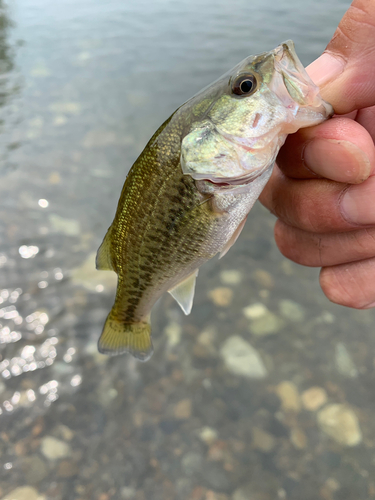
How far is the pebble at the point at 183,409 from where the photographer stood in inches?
116

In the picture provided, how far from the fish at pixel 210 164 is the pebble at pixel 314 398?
188 cm

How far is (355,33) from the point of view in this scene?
4.88ft

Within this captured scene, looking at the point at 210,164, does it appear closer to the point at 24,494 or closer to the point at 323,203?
the point at 323,203

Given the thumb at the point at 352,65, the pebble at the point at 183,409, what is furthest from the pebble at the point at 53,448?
the thumb at the point at 352,65

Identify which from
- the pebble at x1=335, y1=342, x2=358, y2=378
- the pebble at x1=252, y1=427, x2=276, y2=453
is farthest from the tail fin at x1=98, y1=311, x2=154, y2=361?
the pebble at x1=335, y1=342, x2=358, y2=378

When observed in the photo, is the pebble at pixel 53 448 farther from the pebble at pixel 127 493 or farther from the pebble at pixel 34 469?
the pebble at pixel 127 493

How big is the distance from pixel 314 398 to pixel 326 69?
8.47ft

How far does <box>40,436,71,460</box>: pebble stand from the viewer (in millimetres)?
2705

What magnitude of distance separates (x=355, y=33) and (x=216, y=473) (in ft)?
9.38

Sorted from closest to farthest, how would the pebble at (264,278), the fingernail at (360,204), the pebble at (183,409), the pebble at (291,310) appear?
the fingernail at (360,204)
the pebble at (183,409)
the pebble at (291,310)
the pebble at (264,278)

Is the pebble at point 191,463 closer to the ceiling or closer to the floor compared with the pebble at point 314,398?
closer to the floor

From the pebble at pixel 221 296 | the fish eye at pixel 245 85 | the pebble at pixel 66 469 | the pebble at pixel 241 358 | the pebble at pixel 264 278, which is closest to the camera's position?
the fish eye at pixel 245 85

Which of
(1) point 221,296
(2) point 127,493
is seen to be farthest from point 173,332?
(2) point 127,493

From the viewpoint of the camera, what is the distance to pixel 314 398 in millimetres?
3068
